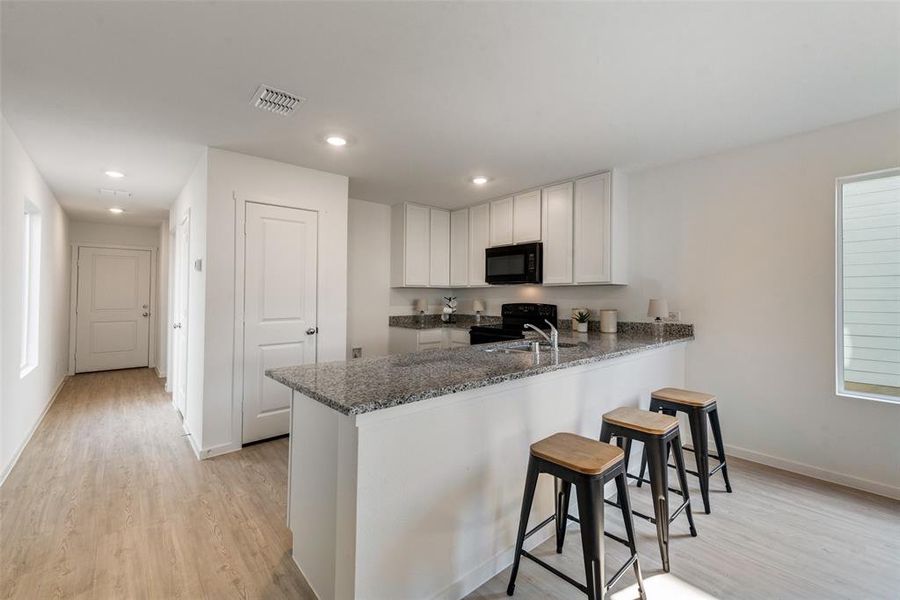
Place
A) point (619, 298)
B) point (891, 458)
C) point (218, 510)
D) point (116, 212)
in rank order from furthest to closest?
point (116, 212), point (619, 298), point (891, 458), point (218, 510)

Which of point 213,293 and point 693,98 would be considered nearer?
point 693,98

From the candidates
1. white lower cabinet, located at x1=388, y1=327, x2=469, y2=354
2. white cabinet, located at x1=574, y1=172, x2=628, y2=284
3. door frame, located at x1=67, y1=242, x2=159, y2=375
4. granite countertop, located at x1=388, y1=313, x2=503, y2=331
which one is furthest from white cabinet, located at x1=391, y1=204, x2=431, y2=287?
door frame, located at x1=67, y1=242, x2=159, y2=375

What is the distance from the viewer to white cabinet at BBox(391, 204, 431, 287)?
15.7 feet

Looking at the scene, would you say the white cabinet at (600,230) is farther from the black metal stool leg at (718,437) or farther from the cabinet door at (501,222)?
the black metal stool leg at (718,437)

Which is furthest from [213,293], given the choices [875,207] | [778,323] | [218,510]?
[875,207]

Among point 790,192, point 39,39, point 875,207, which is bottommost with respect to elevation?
point 875,207

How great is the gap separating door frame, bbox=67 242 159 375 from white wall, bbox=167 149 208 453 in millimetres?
3597

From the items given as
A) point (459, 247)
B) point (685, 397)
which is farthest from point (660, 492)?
point (459, 247)

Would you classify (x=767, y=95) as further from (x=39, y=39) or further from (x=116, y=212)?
(x=116, y=212)

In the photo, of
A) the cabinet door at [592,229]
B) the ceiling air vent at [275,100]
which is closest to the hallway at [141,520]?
the ceiling air vent at [275,100]

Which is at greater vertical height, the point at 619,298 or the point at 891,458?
the point at 619,298

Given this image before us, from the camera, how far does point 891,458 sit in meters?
2.39

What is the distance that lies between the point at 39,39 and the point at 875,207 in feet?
15.0

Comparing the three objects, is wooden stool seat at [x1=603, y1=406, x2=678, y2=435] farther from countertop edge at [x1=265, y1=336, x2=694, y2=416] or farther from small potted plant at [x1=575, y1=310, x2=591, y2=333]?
small potted plant at [x1=575, y1=310, x2=591, y2=333]
